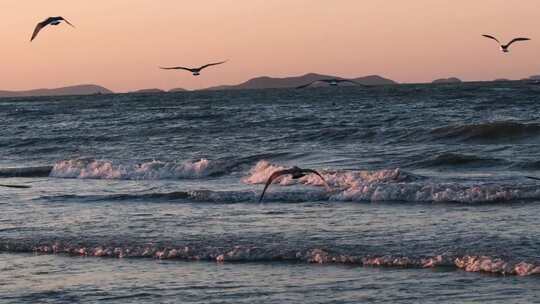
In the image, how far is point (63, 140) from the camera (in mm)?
45875

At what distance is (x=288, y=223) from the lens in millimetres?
17281

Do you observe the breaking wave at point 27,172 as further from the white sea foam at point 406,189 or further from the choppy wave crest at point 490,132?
the choppy wave crest at point 490,132

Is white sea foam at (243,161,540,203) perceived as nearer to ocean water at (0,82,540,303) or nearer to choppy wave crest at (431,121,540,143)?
ocean water at (0,82,540,303)

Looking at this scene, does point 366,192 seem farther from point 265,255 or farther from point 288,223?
point 265,255

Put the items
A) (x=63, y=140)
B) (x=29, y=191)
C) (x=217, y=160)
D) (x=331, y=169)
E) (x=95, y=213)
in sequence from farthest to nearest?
1. (x=63, y=140)
2. (x=217, y=160)
3. (x=331, y=169)
4. (x=29, y=191)
5. (x=95, y=213)

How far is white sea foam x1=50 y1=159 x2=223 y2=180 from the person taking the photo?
2866cm

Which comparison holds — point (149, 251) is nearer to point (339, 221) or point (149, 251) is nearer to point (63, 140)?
point (339, 221)

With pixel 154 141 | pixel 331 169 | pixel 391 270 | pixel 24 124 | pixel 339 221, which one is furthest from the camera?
pixel 24 124

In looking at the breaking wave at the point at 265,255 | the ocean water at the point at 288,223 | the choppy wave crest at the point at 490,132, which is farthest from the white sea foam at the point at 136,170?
the breaking wave at the point at 265,255

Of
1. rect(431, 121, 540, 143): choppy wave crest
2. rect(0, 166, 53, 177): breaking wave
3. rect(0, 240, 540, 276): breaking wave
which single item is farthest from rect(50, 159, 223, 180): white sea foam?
rect(0, 240, 540, 276): breaking wave

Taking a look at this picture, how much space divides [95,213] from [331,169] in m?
8.27

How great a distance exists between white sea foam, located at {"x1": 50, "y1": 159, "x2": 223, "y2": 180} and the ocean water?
0.07m

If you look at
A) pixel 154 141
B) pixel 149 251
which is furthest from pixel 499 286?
pixel 154 141

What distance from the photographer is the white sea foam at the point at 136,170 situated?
1128 inches
